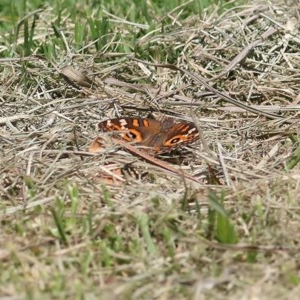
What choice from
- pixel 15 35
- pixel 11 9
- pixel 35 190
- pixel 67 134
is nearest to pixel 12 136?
pixel 67 134

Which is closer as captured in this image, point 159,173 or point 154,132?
point 159,173

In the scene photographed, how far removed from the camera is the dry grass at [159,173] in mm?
2721

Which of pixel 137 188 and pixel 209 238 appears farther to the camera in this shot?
pixel 137 188

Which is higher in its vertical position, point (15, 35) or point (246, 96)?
point (15, 35)

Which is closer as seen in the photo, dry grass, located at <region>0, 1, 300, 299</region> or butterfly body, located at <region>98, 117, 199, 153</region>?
dry grass, located at <region>0, 1, 300, 299</region>

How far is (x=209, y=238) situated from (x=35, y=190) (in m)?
0.74

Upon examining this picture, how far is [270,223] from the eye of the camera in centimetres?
301

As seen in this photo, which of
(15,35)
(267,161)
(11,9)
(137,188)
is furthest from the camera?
(11,9)

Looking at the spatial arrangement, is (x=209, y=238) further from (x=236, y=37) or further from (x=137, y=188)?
(x=236, y=37)

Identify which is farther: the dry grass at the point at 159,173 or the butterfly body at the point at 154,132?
the butterfly body at the point at 154,132

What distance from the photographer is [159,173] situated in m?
3.48

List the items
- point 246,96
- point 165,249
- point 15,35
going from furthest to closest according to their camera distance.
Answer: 1. point 15,35
2. point 246,96
3. point 165,249

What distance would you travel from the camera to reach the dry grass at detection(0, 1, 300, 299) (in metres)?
2.72

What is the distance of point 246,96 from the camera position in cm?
430
